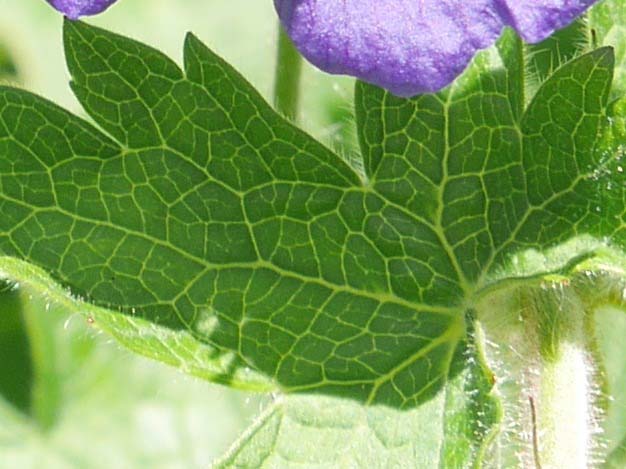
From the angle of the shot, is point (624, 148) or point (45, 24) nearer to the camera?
point (624, 148)

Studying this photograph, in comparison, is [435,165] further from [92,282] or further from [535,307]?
[92,282]

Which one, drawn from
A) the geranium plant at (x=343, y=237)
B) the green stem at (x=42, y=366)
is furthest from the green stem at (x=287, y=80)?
the green stem at (x=42, y=366)

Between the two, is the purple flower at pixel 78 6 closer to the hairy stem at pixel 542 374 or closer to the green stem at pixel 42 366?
the hairy stem at pixel 542 374

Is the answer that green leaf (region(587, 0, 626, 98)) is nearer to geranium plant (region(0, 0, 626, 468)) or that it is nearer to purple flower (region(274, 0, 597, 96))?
geranium plant (region(0, 0, 626, 468))

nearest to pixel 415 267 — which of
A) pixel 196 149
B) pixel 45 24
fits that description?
pixel 196 149

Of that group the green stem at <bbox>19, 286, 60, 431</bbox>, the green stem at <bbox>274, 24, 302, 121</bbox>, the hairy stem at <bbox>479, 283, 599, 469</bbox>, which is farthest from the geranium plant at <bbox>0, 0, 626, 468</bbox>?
the green stem at <bbox>19, 286, 60, 431</bbox>
